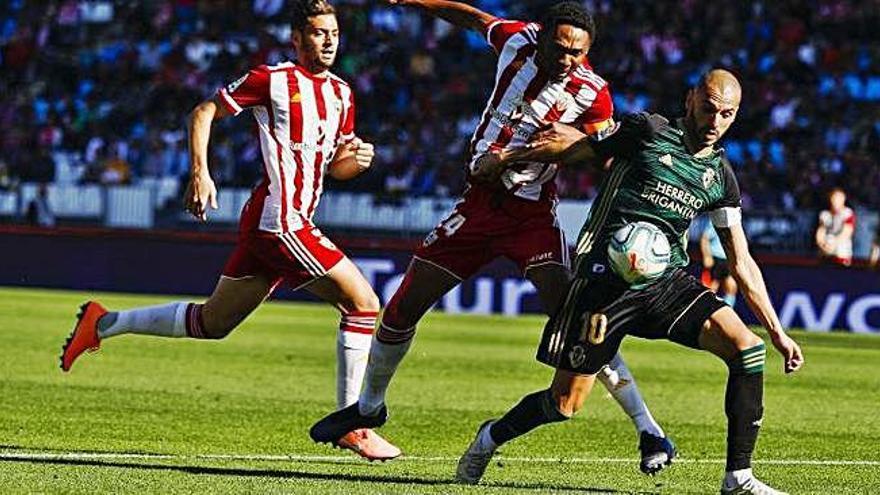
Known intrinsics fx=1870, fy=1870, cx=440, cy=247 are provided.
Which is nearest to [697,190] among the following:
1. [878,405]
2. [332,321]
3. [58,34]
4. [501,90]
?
[501,90]

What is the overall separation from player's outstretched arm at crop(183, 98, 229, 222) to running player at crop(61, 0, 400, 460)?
0.69 ft

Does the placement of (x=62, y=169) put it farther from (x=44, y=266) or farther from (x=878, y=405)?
(x=878, y=405)

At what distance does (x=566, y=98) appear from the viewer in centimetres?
1007

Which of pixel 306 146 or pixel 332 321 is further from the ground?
pixel 306 146

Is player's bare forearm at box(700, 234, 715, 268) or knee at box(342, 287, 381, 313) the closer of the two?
knee at box(342, 287, 381, 313)

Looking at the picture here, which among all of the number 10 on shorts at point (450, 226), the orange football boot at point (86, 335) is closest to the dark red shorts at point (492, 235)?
the number 10 on shorts at point (450, 226)

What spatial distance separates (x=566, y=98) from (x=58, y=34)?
1192 inches

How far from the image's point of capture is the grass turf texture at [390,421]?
9188mm

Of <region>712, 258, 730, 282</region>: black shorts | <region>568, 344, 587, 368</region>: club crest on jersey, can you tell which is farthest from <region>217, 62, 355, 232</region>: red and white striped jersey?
<region>712, 258, 730, 282</region>: black shorts

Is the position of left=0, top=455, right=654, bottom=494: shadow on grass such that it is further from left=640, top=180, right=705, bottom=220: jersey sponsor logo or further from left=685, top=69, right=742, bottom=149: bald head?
left=685, top=69, right=742, bottom=149: bald head

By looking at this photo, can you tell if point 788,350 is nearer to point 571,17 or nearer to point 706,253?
point 571,17

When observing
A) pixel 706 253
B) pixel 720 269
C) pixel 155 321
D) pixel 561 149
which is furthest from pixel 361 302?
pixel 706 253

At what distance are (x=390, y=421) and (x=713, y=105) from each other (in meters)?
4.85

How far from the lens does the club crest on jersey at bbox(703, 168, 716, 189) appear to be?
866 cm
